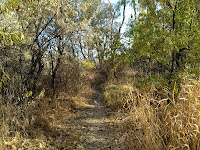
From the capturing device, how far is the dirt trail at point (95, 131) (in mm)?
3556

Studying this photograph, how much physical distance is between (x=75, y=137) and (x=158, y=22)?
4098 millimetres

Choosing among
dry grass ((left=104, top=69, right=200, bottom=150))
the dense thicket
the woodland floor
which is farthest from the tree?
the woodland floor

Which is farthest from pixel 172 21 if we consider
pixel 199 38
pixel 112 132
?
pixel 112 132

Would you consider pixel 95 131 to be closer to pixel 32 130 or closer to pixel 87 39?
pixel 32 130

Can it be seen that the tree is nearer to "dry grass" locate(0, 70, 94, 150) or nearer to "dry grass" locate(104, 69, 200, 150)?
"dry grass" locate(104, 69, 200, 150)

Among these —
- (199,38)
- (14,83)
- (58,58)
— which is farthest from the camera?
(58,58)

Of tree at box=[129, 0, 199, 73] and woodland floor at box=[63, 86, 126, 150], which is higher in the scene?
tree at box=[129, 0, 199, 73]

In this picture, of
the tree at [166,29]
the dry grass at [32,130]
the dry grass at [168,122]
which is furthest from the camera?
the tree at [166,29]

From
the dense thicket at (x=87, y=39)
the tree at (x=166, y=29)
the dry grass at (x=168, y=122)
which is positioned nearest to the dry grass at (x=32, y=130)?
the dense thicket at (x=87, y=39)

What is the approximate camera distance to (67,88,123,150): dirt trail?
356 centimetres

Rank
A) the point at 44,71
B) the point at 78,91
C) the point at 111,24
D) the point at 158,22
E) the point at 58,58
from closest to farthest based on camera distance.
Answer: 1. the point at 158,22
2. the point at 58,58
3. the point at 44,71
4. the point at 78,91
5. the point at 111,24

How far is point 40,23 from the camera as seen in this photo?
468 centimetres

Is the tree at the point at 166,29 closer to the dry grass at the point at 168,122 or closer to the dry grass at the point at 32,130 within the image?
the dry grass at the point at 168,122

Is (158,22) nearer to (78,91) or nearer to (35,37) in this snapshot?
(35,37)
